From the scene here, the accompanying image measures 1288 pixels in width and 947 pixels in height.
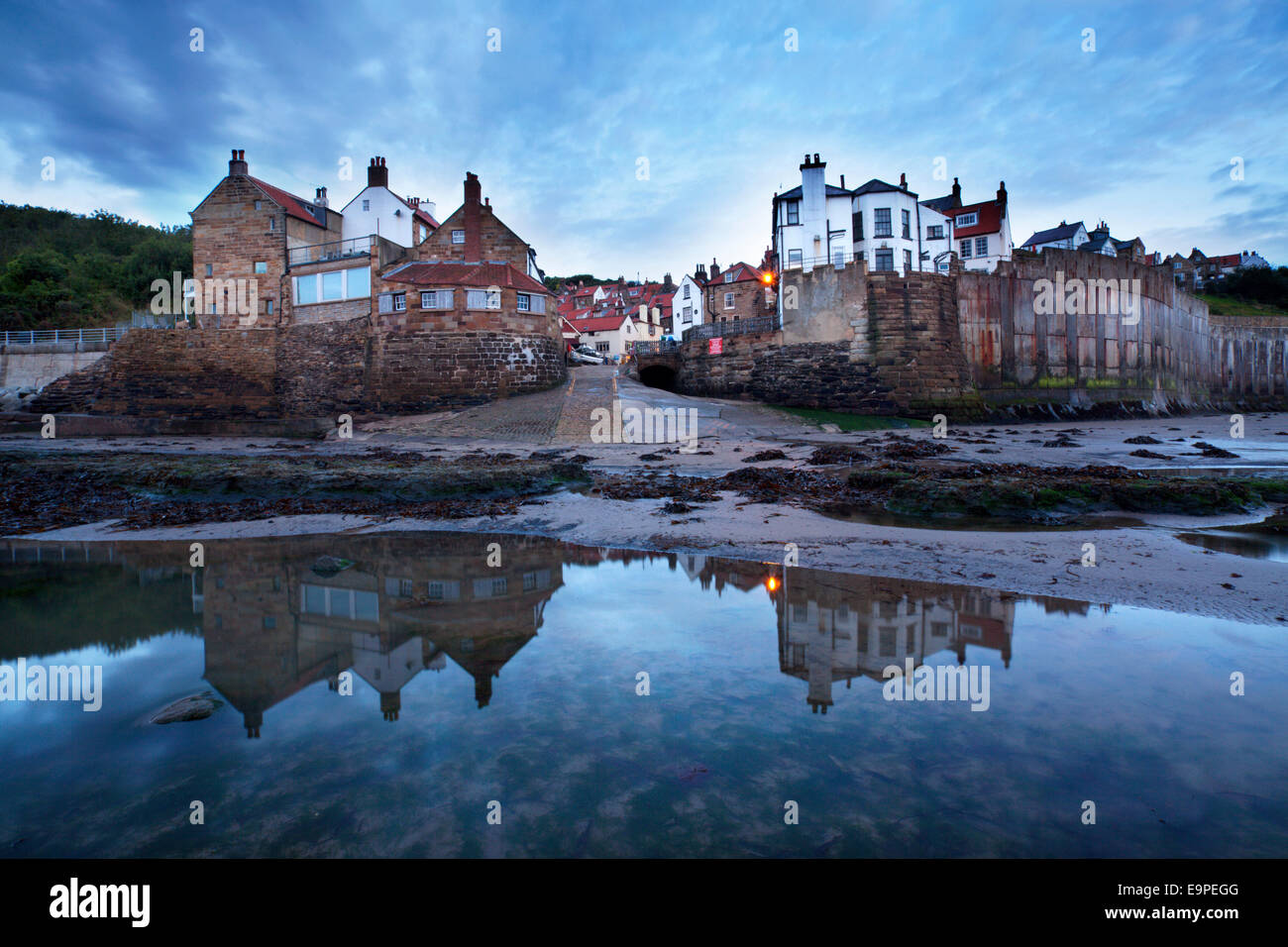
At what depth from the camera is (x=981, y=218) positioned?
165 feet

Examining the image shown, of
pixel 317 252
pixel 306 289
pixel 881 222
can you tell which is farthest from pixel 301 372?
pixel 881 222

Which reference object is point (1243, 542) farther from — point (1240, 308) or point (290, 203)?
point (1240, 308)

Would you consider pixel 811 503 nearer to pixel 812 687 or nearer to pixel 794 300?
pixel 812 687

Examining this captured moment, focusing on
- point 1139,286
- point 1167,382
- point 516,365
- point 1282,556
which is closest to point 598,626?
point 1282,556

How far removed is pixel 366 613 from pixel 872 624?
13.9 feet

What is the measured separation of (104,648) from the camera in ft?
15.9

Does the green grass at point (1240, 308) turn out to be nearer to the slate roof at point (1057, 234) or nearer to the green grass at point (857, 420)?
the slate roof at point (1057, 234)

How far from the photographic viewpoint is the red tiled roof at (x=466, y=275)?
30719 mm

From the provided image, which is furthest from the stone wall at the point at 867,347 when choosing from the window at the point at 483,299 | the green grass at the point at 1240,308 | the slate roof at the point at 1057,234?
the green grass at the point at 1240,308

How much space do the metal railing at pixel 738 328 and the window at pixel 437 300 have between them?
493 inches

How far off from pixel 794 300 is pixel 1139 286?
18.1 meters

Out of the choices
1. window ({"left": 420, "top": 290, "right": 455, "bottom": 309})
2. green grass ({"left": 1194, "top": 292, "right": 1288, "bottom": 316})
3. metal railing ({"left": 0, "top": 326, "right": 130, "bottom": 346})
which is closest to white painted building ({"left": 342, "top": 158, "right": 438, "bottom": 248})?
window ({"left": 420, "top": 290, "right": 455, "bottom": 309})
